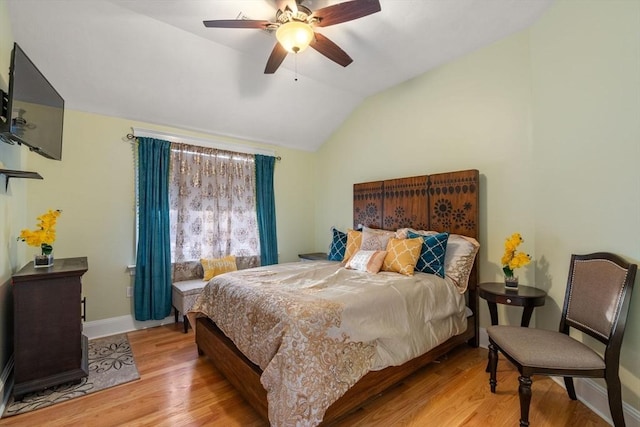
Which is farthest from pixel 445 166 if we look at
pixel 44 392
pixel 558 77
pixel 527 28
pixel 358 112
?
pixel 44 392

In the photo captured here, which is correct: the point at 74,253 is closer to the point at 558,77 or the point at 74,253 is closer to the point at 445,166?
the point at 445,166

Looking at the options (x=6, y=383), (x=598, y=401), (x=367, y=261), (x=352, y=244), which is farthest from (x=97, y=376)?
(x=598, y=401)

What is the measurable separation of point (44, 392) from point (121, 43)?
292 centimetres

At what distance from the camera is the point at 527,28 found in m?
2.44

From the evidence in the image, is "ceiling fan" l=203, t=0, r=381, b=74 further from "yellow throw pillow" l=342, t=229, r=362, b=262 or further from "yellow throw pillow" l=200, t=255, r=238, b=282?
"yellow throw pillow" l=200, t=255, r=238, b=282

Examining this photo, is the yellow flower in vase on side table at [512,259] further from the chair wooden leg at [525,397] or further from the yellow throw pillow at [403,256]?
the chair wooden leg at [525,397]

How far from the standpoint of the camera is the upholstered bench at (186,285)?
3.06m

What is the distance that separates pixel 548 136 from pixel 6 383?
4.46m

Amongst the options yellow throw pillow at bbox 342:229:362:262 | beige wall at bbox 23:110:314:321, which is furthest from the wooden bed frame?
beige wall at bbox 23:110:314:321

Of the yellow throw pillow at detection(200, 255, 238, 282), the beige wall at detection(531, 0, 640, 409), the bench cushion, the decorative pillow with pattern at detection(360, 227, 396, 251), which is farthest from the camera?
the yellow throw pillow at detection(200, 255, 238, 282)

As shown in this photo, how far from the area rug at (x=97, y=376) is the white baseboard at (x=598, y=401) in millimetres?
3282

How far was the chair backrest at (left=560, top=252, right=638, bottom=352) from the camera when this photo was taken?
1.53 meters

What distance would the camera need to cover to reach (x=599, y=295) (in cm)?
170

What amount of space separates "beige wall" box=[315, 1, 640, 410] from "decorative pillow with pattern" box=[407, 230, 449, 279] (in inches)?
21.1
